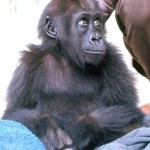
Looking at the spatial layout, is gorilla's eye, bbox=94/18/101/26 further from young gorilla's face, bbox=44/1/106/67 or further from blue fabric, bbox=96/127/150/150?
blue fabric, bbox=96/127/150/150

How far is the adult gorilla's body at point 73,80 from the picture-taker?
1587 millimetres

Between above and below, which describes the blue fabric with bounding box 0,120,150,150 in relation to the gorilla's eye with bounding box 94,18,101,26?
below

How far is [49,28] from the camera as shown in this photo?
1.78 metres

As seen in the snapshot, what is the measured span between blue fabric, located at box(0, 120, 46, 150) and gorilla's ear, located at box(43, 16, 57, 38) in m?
0.48

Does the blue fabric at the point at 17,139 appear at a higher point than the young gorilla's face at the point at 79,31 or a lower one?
lower

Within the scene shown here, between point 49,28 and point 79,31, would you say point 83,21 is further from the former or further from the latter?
point 49,28

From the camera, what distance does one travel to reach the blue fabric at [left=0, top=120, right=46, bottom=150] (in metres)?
1.33

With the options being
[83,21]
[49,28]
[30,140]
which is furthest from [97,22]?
[30,140]

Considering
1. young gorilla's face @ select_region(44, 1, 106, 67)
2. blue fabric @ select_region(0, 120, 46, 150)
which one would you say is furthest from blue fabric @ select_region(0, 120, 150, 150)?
young gorilla's face @ select_region(44, 1, 106, 67)

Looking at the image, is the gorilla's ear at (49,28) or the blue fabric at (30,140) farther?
the gorilla's ear at (49,28)

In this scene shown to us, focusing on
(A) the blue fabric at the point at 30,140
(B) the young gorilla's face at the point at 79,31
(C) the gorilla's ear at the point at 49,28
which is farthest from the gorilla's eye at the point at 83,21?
(A) the blue fabric at the point at 30,140

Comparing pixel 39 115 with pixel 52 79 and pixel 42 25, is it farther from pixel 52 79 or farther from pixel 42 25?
pixel 42 25

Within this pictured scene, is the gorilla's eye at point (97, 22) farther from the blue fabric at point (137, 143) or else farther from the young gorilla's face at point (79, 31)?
the blue fabric at point (137, 143)

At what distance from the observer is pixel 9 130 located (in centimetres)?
140
